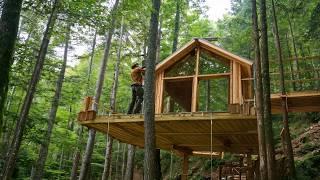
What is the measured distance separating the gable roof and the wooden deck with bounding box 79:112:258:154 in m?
2.38

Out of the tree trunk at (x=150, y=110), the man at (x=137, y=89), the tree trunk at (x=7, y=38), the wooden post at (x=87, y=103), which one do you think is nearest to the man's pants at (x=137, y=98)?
the man at (x=137, y=89)

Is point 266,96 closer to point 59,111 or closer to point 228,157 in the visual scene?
point 228,157

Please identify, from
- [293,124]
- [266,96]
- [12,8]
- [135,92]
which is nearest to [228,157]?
[293,124]

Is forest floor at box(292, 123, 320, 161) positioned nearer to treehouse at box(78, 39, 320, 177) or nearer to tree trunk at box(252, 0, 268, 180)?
treehouse at box(78, 39, 320, 177)

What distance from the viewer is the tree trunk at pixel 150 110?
25.5ft

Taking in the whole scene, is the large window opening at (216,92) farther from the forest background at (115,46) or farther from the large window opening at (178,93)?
the large window opening at (178,93)

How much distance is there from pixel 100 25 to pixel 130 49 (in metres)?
10.1

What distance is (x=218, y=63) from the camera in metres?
12.1

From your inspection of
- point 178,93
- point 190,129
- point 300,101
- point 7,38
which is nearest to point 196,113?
point 190,129

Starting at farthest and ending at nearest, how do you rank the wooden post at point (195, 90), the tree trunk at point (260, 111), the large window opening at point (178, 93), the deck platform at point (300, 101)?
the large window opening at point (178, 93)
the deck platform at point (300, 101)
the wooden post at point (195, 90)
the tree trunk at point (260, 111)

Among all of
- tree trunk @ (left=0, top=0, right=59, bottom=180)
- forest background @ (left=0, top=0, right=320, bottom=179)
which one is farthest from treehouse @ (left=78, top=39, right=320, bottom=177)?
tree trunk @ (left=0, top=0, right=59, bottom=180)

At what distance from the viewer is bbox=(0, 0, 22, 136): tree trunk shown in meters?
5.47

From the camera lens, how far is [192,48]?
12.3m

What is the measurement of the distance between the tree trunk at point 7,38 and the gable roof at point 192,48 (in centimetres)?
712
